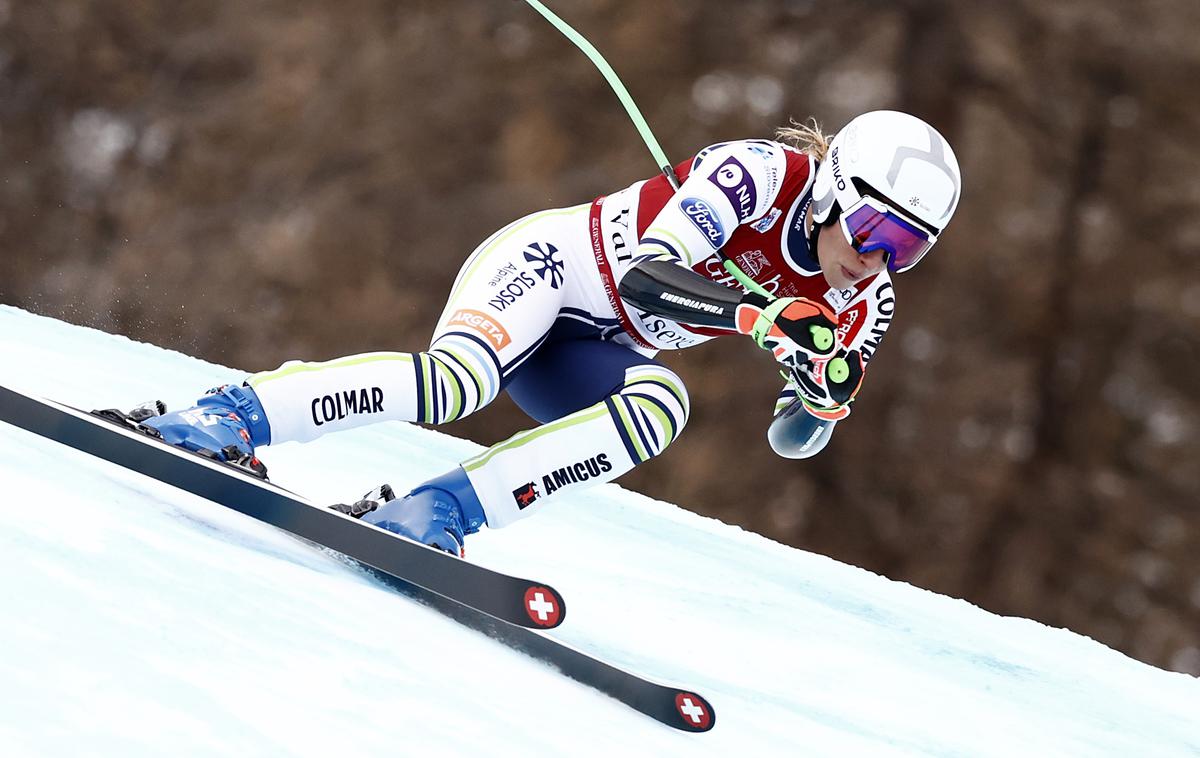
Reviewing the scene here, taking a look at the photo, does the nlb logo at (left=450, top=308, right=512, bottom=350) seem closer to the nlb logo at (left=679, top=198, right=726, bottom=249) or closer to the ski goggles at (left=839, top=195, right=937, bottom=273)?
the nlb logo at (left=679, top=198, right=726, bottom=249)

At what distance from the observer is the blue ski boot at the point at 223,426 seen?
204 centimetres

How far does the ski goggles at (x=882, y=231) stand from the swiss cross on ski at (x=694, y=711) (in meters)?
0.87

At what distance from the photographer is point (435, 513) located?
7.10 feet

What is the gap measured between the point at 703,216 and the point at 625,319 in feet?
1.01

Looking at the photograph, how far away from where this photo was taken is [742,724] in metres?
2.12

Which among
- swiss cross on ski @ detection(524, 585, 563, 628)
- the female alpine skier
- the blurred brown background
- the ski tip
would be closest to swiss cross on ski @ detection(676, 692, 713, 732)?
the ski tip

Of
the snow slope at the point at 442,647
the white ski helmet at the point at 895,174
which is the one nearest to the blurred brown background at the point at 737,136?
the snow slope at the point at 442,647

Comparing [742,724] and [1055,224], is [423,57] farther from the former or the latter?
[742,724]

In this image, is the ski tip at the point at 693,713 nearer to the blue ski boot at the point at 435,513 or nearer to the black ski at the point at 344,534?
the black ski at the point at 344,534

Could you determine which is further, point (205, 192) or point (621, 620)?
point (205, 192)

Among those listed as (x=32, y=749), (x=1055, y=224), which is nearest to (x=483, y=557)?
(x=32, y=749)

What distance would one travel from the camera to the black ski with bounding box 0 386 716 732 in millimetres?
1958

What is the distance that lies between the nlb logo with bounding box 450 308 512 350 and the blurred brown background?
13.1ft

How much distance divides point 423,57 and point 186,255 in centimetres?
169
